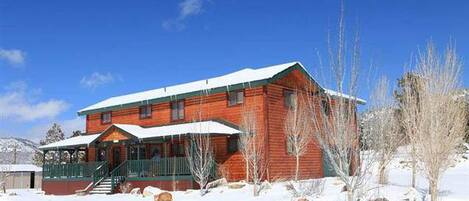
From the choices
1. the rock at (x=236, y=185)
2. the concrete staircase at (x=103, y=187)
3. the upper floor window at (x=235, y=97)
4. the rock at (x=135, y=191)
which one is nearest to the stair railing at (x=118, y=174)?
the concrete staircase at (x=103, y=187)

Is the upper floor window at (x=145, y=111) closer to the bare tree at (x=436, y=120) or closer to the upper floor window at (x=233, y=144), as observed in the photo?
the upper floor window at (x=233, y=144)

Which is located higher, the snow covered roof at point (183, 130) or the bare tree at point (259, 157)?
the snow covered roof at point (183, 130)

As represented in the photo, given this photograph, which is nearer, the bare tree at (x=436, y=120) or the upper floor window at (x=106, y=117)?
the bare tree at (x=436, y=120)

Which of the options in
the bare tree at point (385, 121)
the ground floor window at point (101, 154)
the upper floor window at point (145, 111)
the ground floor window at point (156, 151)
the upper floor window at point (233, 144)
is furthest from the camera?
the ground floor window at point (101, 154)

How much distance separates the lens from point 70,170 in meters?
34.7

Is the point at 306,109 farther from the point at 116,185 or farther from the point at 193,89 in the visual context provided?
the point at 116,185

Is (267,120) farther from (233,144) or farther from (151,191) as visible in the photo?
(151,191)

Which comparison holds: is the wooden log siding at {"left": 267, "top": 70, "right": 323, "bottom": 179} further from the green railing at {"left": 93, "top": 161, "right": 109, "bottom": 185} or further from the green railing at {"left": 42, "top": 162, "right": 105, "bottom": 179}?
the green railing at {"left": 42, "top": 162, "right": 105, "bottom": 179}

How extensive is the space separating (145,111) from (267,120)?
10073mm

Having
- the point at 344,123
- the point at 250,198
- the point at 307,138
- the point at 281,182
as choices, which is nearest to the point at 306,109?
the point at 307,138

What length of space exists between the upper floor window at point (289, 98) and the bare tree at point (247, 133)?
7.94 feet

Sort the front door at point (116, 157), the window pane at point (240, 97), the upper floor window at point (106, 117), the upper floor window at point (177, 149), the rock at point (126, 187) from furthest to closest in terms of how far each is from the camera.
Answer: the upper floor window at point (106, 117), the front door at point (116, 157), the upper floor window at point (177, 149), the rock at point (126, 187), the window pane at point (240, 97)

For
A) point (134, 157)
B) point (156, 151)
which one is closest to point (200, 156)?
point (156, 151)

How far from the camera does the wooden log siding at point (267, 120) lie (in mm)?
28547
